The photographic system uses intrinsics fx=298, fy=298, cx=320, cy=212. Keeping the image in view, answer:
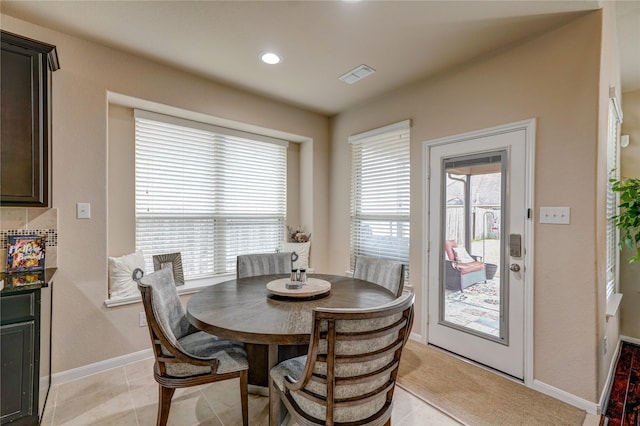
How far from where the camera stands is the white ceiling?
1.99 meters

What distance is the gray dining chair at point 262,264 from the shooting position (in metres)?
2.78

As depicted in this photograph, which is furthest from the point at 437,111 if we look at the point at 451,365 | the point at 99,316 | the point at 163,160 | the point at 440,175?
the point at 99,316

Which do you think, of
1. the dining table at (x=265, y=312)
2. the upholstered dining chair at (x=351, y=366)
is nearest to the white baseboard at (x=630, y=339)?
the dining table at (x=265, y=312)

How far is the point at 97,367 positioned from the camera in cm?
243

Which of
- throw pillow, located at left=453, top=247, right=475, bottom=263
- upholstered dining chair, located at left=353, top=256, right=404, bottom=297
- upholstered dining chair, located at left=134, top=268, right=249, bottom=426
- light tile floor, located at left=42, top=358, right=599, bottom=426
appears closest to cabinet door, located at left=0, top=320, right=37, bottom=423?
light tile floor, located at left=42, top=358, right=599, bottom=426

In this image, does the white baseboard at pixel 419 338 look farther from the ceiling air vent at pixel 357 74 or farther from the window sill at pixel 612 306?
the ceiling air vent at pixel 357 74

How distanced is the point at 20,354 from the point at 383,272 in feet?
7.88

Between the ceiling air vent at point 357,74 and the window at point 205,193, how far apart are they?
1.33m

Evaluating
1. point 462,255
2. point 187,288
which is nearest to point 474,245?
point 462,255

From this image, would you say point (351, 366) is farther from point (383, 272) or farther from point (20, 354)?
point (20, 354)

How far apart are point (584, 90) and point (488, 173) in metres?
0.80

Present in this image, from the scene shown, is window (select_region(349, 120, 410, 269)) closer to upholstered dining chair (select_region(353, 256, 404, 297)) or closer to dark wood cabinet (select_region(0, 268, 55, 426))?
upholstered dining chair (select_region(353, 256, 404, 297))

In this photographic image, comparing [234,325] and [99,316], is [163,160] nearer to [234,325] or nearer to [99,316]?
[99,316]

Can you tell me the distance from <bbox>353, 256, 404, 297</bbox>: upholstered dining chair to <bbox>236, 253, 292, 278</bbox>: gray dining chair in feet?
2.41
